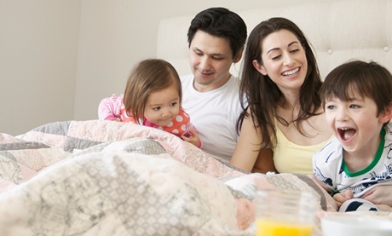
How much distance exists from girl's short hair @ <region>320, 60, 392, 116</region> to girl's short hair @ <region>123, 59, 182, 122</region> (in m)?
0.63

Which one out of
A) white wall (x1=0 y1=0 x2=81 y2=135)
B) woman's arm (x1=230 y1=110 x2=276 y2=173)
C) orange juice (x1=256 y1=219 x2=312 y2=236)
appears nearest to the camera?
orange juice (x1=256 y1=219 x2=312 y2=236)

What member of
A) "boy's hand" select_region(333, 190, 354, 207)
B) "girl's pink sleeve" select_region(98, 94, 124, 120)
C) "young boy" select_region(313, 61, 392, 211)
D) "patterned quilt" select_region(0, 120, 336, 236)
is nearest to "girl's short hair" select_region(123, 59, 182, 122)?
"girl's pink sleeve" select_region(98, 94, 124, 120)

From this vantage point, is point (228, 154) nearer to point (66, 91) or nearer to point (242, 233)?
point (242, 233)

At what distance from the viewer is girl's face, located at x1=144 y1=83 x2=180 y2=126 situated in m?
1.73

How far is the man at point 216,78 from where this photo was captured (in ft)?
6.11

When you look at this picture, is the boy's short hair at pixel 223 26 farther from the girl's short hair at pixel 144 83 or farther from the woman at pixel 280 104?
the girl's short hair at pixel 144 83

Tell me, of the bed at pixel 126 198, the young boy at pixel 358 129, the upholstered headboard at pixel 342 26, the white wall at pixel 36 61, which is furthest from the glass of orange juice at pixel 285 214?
the white wall at pixel 36 61

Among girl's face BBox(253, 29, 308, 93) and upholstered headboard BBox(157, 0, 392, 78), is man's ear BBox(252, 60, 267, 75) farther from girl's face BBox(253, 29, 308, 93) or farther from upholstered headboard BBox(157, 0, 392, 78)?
upholstered headboard BBox(157, 0, 392, 78)

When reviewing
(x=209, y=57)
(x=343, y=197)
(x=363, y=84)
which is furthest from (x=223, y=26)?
(x=343, y=197)

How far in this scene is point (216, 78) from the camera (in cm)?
194

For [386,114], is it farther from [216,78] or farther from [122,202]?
[122,202]

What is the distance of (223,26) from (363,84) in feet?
2.33

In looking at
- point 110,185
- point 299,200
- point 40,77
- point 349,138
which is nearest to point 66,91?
point 40,77

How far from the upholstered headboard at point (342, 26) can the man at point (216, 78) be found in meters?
0.39
